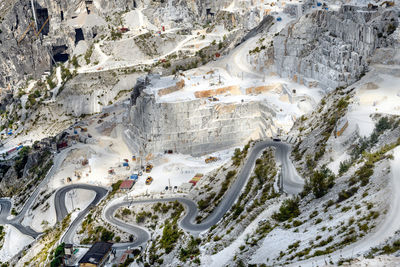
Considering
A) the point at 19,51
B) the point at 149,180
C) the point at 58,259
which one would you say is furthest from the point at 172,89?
the point at 19,51

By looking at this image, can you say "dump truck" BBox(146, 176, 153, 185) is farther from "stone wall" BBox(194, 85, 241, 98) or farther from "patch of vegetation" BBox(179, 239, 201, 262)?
"patch of vegetation" BBox(179, 239, 201, 262)

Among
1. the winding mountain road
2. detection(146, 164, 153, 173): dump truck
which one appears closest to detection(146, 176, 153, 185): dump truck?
detection(146, 164, 153, 173): dump truck

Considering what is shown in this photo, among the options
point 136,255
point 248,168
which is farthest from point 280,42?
point 136,255

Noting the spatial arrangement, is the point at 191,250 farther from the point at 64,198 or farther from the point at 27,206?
the point at 27,206

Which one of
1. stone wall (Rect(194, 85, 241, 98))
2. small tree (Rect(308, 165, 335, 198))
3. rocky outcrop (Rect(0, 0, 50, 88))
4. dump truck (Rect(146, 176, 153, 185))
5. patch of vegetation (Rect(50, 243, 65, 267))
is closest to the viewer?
small tree (Rect(308, 165, 335, 198))

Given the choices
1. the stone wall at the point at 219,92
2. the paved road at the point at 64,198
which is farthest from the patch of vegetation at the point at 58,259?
the stone wall at the point at 219,92

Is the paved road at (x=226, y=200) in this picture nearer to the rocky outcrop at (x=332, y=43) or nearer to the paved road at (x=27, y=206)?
the rocky outcrop at (x=332, y=43)
